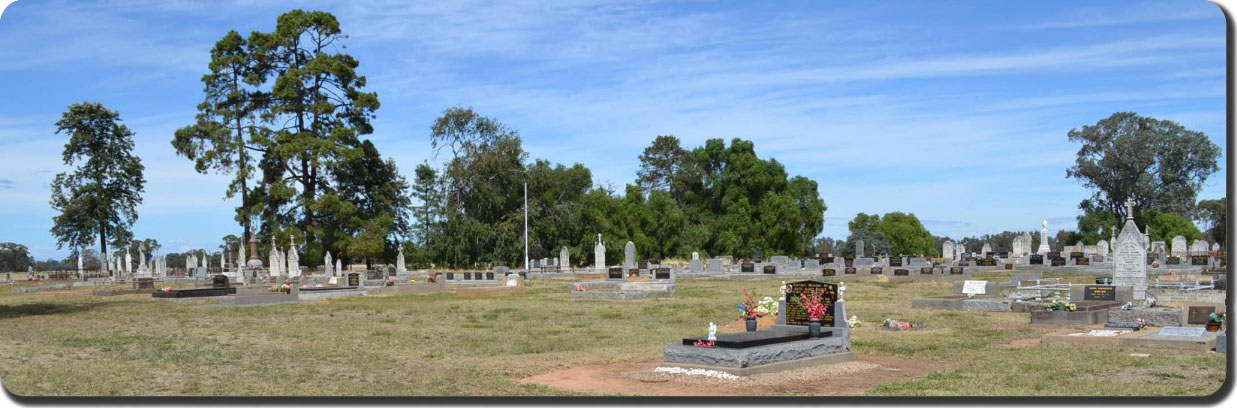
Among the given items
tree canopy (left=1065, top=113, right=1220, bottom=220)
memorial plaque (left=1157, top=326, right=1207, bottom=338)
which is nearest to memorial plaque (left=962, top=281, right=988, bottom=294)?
memorial plaque (left=1157, top=326, right=1207, bottom=338)

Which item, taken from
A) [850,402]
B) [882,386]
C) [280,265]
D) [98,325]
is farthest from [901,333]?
[280,265]

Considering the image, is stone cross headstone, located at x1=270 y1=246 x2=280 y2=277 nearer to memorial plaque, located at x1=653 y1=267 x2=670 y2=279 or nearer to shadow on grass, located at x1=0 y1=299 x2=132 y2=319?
shadow on grass, located at x1=0 y1=299 x2=132 y2=319

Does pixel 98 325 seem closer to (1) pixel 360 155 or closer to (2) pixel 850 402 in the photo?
(2) pixel 850 402

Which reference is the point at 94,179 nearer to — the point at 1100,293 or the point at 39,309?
the point at 39,309

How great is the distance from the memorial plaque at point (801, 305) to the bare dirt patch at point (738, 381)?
3.88ft

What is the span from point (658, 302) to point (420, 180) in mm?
40738

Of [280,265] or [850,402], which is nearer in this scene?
[850,402]

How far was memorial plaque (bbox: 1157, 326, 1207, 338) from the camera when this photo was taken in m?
15.3

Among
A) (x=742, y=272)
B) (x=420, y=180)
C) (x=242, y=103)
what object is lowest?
(x=742, y=272)

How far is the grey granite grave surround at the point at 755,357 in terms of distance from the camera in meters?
12.9

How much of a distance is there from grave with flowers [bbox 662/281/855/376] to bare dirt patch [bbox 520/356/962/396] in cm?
21

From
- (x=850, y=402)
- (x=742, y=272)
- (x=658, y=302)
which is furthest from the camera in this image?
(x=742, y=272)

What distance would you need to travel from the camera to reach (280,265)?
52094 millimetres

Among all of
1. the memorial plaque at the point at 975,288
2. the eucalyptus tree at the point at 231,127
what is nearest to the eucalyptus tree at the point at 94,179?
the eucalyptus tree at the point at 231,127
